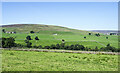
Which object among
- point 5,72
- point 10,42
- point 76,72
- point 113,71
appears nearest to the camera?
point 5,72

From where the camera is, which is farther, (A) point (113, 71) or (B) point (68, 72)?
(A) point (113, 71)

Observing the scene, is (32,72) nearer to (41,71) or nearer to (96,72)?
(41,71)

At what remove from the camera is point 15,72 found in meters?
12.3

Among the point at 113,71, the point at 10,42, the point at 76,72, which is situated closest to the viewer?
the point at 76,72

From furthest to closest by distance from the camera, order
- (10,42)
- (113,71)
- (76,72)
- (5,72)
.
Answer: (10,42) → (113,71) → (76,72) → (5,72)

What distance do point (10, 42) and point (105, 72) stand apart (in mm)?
71214

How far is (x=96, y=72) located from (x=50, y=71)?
4178mm

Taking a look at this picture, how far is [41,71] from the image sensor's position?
43.3 ft

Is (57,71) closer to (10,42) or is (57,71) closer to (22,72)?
(22,72)

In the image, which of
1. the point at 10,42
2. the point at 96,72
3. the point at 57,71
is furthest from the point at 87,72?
the point at 10,42

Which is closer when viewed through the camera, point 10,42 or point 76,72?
point 76,72

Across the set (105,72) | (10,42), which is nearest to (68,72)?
(105,72)

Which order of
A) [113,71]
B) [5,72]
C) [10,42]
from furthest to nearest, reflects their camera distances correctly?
[10,42]
[113,71]
[5,72]

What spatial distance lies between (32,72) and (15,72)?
4.59ft
